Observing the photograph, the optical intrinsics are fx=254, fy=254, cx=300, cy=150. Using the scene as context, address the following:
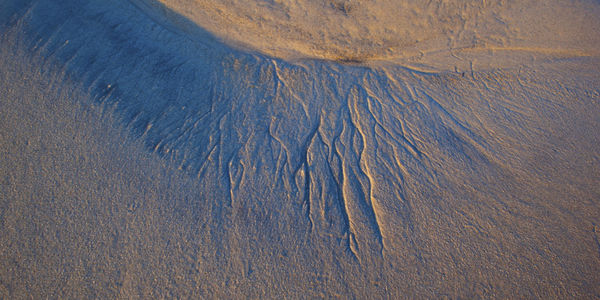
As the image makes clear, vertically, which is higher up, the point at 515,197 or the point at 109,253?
the point at 515,197

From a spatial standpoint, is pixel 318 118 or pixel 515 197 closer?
pixel 515 197

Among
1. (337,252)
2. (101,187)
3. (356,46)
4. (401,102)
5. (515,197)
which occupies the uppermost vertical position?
(356,46)

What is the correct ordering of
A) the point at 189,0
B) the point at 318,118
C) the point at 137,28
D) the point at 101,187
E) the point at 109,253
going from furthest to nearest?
the point at 189,0, the point at 137,28, the point at 318,118, the point at 101,187, the point at 109,253

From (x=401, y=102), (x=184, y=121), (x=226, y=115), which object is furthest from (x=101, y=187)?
(x=401, y=102)

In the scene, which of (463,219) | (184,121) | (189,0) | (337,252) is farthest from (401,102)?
(189,0)

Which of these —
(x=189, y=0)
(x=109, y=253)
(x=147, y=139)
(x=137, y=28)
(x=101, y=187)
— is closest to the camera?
(x=109, y=253)

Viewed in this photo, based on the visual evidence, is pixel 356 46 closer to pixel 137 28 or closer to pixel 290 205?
pixel 290 205
